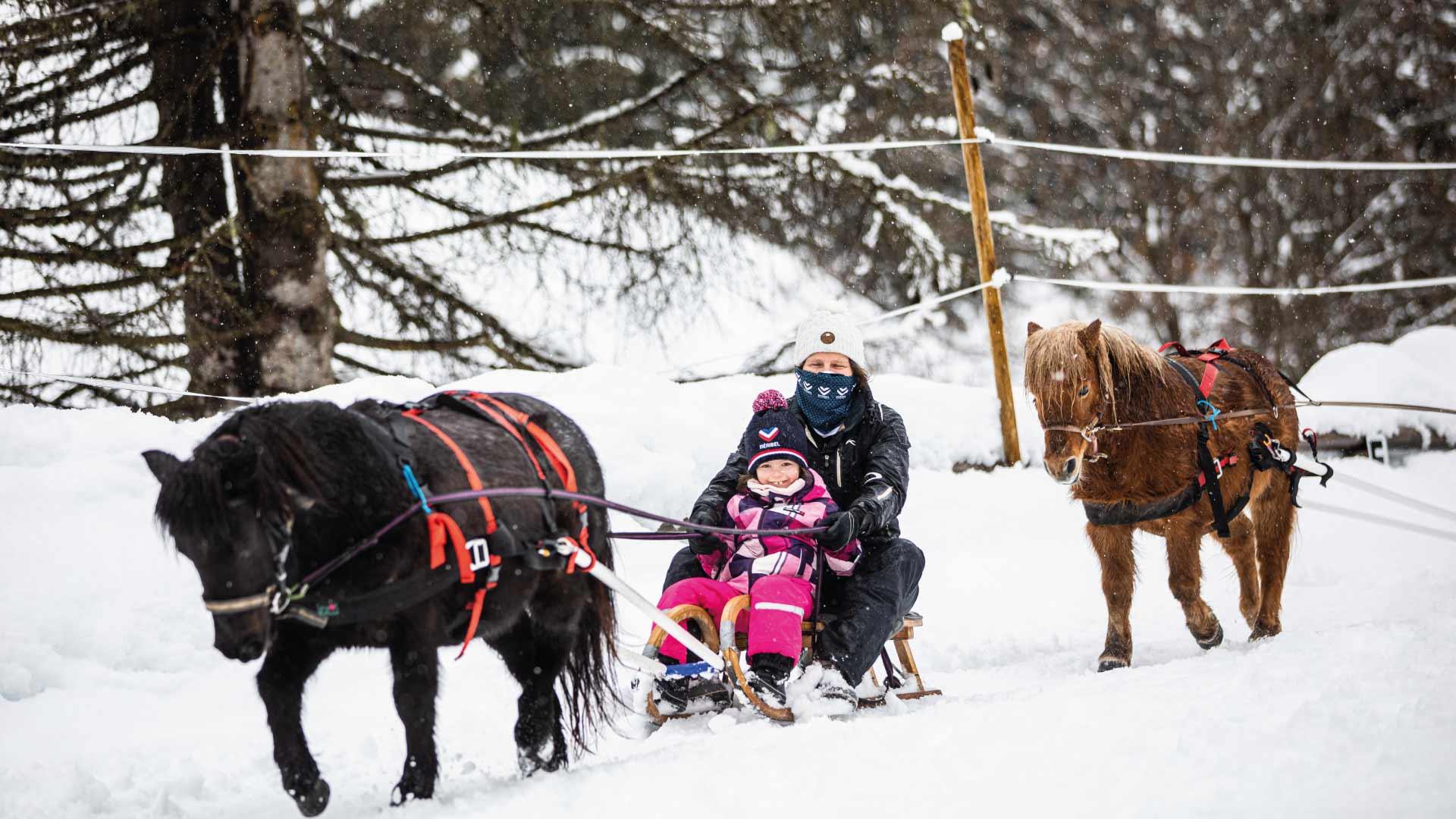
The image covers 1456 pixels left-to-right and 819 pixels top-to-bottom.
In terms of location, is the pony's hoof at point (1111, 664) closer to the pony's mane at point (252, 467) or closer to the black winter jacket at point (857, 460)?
the black winter jacket at point (857, 460)

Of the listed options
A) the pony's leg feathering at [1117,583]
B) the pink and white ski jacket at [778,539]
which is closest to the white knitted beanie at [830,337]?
the pink and white ski jacket at [778,539]

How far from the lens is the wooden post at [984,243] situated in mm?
8203

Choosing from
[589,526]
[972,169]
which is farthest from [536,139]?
[589,526]

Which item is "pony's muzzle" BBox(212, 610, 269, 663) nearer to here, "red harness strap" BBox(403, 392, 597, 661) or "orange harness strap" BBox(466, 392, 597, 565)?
"red harness strap" BBox(403, 392, 597, 661)

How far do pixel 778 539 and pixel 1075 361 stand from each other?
4.83ft

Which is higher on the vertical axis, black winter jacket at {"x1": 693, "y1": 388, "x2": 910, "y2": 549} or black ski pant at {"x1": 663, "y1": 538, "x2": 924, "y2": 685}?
black winter jacket at {"x1": 693, "y1": 388, "x2": 910, "y2": 549}

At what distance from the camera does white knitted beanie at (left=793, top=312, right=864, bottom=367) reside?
14.4 feet

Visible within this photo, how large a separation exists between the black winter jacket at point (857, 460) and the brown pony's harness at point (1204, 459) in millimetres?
676

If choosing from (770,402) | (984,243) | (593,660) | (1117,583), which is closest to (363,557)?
(593,660)

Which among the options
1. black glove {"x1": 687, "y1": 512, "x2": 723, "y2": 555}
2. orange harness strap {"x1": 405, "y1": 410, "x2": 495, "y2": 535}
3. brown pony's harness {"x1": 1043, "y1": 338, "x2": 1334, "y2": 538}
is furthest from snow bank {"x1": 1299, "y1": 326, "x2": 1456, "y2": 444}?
orange harness strap {"x1": 405, "y1": 410, "x2": 495, "y2": 535}

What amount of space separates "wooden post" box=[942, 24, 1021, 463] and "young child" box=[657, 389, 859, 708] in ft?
13.8

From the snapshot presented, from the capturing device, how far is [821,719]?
11.8ft

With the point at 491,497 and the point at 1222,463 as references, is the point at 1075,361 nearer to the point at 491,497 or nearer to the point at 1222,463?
the point at 1222,463

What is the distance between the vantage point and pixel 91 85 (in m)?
7.32
